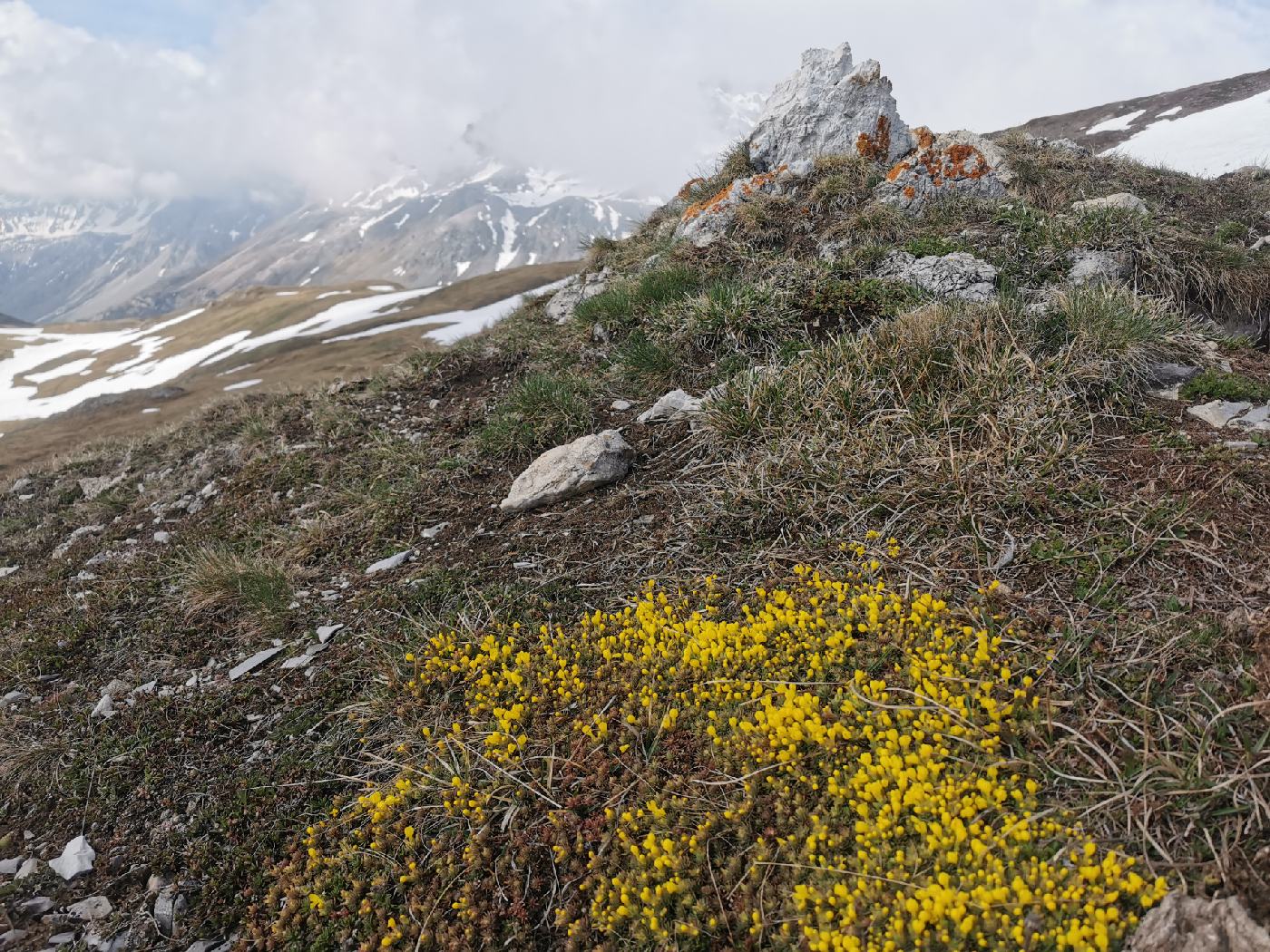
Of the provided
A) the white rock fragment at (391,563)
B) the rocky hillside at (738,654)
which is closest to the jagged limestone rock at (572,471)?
the rocky hillside at (738,654)

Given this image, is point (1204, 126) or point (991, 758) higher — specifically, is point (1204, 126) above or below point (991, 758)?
above

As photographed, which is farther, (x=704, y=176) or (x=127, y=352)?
(x=127, y=352)

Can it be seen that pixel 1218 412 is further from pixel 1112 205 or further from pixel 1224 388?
pixel 1112 205

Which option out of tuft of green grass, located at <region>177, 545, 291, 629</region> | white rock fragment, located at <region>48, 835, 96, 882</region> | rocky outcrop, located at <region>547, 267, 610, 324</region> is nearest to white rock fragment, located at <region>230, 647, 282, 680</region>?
tuft of green grass, located at <region>177, 545, 291, 629</region>

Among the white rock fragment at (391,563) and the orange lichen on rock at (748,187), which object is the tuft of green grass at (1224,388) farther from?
the orange lichen on rock at (748,187)

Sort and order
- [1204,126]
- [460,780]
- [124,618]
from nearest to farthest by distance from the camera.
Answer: [460,780] < [124,618] < [1204,126]

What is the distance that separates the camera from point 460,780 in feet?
12.0

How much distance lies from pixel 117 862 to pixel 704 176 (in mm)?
16544

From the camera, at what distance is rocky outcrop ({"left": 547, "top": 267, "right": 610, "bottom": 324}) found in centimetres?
1262

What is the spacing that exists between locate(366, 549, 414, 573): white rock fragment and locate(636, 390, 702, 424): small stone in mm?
2976

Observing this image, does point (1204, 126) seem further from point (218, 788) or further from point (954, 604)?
point (218, 788)

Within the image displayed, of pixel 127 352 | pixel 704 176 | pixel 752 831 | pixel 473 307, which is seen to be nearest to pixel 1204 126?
pixel 704 176

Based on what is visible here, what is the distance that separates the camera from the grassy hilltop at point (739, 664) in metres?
2.89

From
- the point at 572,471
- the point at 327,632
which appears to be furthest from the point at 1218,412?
the point at 327,632
